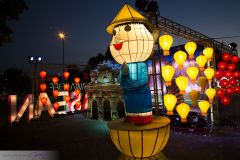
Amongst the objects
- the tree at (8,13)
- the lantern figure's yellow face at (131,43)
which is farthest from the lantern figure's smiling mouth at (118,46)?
the tree at (8,13)

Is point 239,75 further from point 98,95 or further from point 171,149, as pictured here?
point 98,95

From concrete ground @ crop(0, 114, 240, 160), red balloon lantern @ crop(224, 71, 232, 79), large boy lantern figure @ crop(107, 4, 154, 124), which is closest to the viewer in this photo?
large boy lantern figure @ crop(107, 4, 154, 124)

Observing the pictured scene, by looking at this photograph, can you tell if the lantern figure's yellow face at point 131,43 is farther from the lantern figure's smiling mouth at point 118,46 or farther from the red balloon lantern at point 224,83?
the red balloon lantern at point 224,83

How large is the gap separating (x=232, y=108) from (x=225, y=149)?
616 cm

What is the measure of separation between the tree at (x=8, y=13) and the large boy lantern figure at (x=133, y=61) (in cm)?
761

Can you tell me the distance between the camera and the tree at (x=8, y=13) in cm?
939

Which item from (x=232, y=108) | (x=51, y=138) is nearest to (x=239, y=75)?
(x=232, y=108)

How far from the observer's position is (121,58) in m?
4.27

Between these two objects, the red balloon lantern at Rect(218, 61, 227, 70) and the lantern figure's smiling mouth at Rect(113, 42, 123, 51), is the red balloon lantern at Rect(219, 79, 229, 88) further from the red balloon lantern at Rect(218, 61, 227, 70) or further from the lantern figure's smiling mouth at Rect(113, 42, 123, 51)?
the lantern figure's smiling mouth at Rect(113, 42, 123, 51)

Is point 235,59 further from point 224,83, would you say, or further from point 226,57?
Answer: point 224,83

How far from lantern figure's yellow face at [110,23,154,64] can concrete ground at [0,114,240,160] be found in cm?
423

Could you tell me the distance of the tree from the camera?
9.39 metres

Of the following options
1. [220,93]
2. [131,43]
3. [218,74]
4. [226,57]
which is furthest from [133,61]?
[226,57]

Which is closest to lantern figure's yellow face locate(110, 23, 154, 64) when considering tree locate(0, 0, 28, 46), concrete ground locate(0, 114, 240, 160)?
concrete ground locate(0, 114, 240, 160)
